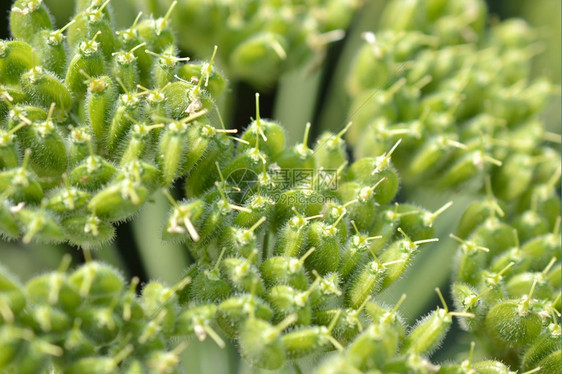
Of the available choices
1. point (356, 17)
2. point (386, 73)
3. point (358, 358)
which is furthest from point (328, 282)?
point (356, 17)

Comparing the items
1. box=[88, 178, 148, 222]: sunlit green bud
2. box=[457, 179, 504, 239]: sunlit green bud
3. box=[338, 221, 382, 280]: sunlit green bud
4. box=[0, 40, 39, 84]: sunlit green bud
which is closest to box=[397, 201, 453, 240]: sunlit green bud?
box=[338, 221, 382, 280]: sunlit green bud

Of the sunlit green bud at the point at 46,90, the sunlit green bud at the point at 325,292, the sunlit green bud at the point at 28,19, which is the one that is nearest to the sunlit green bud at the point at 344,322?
the sunlit green bud at the point at 325,292

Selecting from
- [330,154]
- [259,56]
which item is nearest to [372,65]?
[259,56]

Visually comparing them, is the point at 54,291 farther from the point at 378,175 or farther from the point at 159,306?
the point at 378,175

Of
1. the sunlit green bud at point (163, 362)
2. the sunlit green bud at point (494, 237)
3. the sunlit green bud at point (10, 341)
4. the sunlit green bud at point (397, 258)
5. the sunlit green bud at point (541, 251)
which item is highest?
the sunlit green bud at point (10, 341)

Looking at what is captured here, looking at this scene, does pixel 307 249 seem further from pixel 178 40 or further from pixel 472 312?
pixel 178 40

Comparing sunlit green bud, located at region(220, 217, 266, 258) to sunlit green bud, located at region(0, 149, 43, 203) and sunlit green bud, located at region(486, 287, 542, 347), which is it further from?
sunlit green bud, located at region(486, 287, 542, 347)

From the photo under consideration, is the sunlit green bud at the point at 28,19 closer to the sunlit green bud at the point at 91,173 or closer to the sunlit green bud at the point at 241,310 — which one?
the sunlit green bud at the point at 91,173
